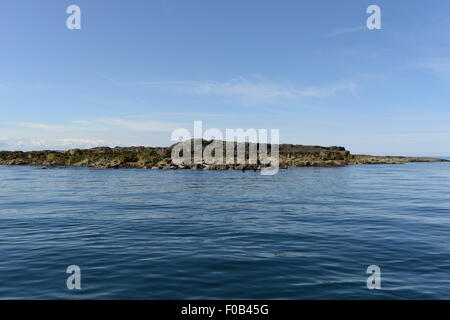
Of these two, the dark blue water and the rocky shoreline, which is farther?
the rocky shoreline

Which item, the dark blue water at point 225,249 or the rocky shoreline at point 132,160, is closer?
the dark blue water at point 225,249

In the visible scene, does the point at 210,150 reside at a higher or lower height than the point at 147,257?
higher

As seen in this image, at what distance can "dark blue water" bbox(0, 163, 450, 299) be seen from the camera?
35.0 feet

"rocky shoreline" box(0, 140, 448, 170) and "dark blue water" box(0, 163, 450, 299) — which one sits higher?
"rocky shoreline" box(0, 140, 448, 170)

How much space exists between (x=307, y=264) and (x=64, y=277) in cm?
941

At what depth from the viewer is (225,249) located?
1548 cm

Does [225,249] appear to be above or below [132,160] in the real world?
below

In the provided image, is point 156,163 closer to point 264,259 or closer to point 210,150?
point 210,150

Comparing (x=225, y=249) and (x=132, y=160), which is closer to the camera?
(x=225, y=249)

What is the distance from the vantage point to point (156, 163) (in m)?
94.6

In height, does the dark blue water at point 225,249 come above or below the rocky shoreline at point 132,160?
below

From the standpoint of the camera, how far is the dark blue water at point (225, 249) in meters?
10.7
